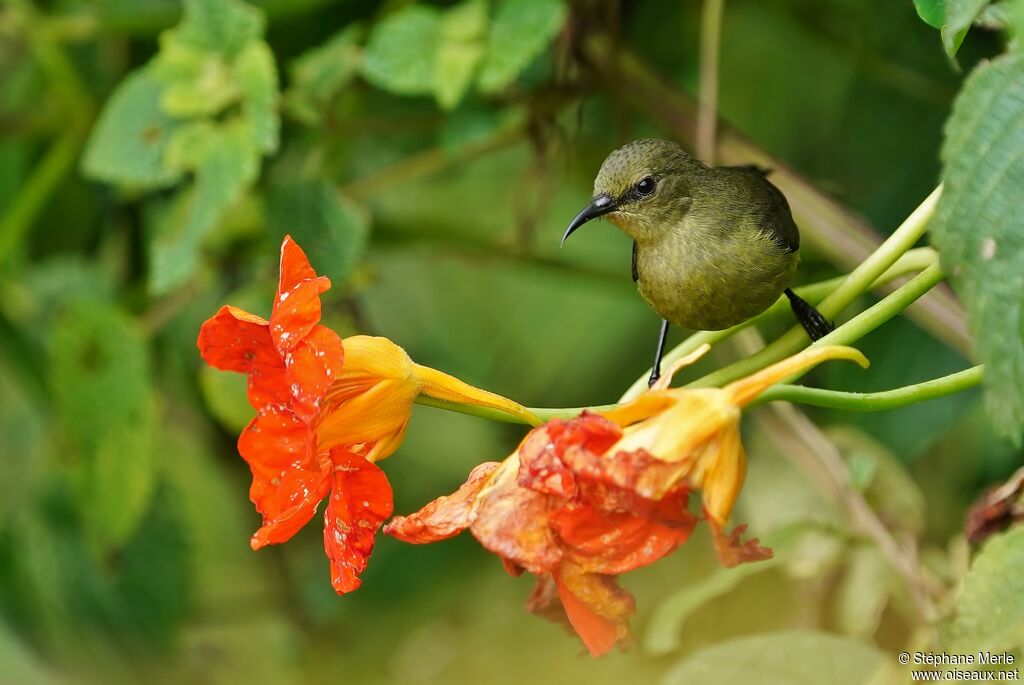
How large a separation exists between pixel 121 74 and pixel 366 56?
593 millimetres

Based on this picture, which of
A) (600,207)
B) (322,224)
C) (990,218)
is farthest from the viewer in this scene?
(322,224)

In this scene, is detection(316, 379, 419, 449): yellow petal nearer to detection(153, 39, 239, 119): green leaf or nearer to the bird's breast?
the bird's breast

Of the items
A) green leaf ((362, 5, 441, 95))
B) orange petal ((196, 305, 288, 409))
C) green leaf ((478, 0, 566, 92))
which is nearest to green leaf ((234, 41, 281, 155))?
green leaf ((362, 5, 441, 95))

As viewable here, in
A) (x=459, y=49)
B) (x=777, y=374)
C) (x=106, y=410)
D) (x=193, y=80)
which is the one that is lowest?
(x=106, y=410)

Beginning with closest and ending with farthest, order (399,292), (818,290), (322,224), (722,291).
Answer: (818,290), (722,291), (322,224), (399,292)

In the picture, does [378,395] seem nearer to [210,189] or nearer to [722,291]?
[722,291]

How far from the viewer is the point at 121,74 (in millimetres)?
1846

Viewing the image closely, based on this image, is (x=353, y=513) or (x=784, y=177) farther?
(x=784, y=177)

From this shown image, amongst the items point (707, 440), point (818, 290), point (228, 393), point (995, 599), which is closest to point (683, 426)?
point (707, 440)

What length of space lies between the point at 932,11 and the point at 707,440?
0.32 m

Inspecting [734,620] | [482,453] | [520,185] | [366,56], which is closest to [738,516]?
[734,620]

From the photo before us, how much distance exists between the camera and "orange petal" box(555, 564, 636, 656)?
699mm

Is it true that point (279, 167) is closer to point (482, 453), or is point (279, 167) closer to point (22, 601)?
point (482, 453)

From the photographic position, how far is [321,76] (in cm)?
150
